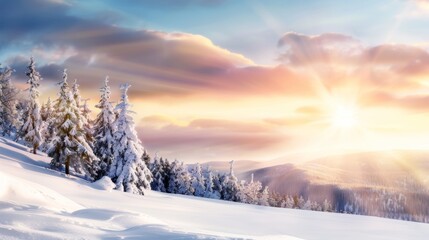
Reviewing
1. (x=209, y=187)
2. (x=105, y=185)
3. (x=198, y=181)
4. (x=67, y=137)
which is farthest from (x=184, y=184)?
(x=105, y=185)

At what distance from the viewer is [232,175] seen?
8050 cm

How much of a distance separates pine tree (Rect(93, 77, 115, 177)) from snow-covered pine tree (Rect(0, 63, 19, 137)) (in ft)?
75.3

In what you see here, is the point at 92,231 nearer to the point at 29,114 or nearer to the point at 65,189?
the point at 65,189

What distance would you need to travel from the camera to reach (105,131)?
43.5 meters

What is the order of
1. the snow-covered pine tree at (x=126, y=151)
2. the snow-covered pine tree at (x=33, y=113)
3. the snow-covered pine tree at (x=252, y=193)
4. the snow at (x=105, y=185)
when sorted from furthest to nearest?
the snow-covered pine tree at (x=252, y=193) → the snow-covered pine tree at (x=33, y=113) → the snow-covered pine tree at (x=126, y=151) → the snow at (x=105, y=185)

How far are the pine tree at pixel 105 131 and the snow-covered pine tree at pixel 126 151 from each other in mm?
4821

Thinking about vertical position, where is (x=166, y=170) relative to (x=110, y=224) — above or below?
above

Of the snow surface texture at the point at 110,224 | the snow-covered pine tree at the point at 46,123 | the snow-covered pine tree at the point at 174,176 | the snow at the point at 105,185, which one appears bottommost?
the snow surface texture at the point at 110,224

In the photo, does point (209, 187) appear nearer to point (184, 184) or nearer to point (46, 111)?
point (184, 184)

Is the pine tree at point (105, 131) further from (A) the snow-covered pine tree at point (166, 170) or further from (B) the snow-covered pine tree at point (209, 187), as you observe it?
(B) the snow-covered pine tree at point (209, 187)

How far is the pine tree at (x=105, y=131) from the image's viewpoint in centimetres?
4306

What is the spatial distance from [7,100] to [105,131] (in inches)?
1035

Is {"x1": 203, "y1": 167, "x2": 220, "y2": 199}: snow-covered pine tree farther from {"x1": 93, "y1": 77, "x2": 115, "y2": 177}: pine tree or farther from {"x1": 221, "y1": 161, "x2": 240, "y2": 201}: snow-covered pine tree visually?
{"x1": 93, "y1": 77, "x2": 115, "y2": 177}: pine tree

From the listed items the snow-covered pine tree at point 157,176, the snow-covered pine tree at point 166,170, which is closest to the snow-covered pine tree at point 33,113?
the snow-covered pine tree at point 157,176
